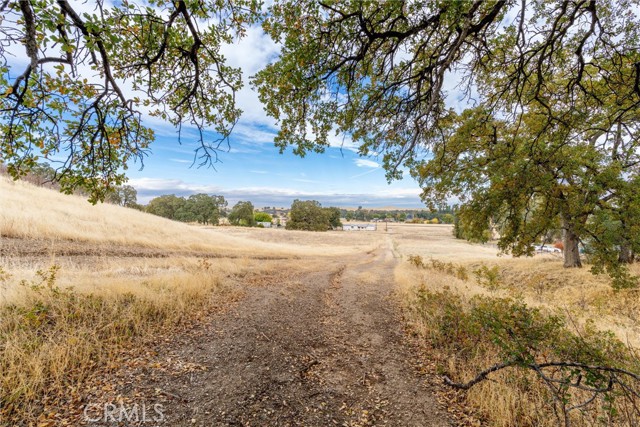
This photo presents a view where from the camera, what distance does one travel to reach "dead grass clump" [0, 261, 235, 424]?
2.86 metres

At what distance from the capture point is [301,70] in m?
4.24

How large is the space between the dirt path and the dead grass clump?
707mm

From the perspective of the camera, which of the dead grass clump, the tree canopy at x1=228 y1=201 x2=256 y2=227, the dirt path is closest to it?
the dead grass clump

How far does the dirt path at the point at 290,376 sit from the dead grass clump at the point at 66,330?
0.71 m

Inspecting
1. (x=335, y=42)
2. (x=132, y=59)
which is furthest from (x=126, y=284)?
(x=335, y=42)

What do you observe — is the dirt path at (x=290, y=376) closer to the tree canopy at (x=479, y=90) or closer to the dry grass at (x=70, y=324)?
the dry grass at (x=70, y=324)

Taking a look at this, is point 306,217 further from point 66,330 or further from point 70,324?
point 66,330

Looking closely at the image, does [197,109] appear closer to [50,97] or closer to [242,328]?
[50,97]

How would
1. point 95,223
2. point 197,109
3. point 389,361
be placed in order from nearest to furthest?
point 389,361
point 197,109
point 95,223

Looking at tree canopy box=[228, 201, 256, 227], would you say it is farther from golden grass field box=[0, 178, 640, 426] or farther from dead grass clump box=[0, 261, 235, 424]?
dead grass clump box=[0, 261, 235, 424]

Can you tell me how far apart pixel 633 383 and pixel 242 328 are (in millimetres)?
6470

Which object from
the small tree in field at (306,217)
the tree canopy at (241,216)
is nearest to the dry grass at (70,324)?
the small tree in field at (306,217)

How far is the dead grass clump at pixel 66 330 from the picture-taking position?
2.86 m

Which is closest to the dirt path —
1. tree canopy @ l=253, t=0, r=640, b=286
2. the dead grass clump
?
the dead grass clump
